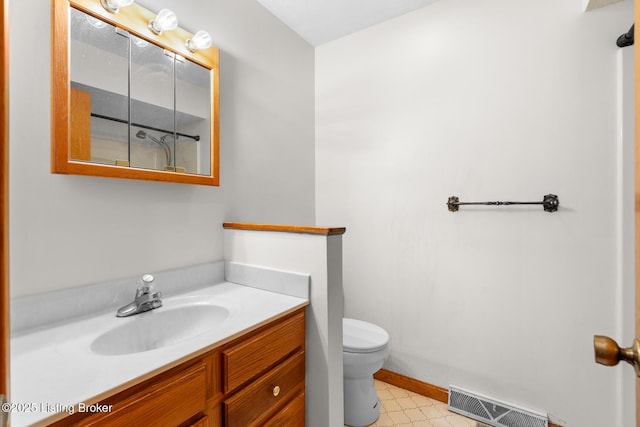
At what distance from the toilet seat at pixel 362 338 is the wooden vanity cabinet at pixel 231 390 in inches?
17.0

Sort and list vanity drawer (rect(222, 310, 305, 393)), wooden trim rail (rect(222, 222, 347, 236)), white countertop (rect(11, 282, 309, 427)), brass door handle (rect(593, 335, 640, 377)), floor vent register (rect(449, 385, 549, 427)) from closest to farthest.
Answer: brass door handle (rect(593, 335, 640, 377)) → white countertop (rect(11, 282, 309, 427)) → vanity drawer (rect(222, 310, 305, 393)) → wooden trim rail (rect(222, 222, 347, 236)) → floor vent register (rect(449, 385, 549, 427))

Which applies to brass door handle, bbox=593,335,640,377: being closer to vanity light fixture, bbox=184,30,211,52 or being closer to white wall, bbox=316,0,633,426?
white wall, bbox=316,0,633,426

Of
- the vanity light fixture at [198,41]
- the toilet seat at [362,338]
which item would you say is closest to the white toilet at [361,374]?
the toilet seat at [362,338]

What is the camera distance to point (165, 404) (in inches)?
29.6

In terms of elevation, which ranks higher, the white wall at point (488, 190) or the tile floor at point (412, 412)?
the white wall at point (488, 190)

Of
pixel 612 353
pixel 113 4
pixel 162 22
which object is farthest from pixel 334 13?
pixel 612 353

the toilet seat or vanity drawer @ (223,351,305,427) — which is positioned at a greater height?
vanity drawer @ (223,351,305,427)

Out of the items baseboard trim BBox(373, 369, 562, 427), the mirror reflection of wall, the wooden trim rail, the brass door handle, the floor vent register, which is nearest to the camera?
the brass door handle

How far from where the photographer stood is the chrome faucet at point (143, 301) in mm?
1088

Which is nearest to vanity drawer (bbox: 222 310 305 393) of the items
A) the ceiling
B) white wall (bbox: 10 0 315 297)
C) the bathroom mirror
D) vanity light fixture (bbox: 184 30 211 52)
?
white wall (bbox: 10 0 315 297)

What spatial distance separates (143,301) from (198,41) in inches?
46.1

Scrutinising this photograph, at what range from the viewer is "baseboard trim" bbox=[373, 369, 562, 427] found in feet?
5.97

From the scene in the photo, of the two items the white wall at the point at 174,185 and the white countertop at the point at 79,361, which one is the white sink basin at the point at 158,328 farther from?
the white wall at the point at 174,185

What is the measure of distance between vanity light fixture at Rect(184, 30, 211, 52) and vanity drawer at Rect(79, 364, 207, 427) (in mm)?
1345
